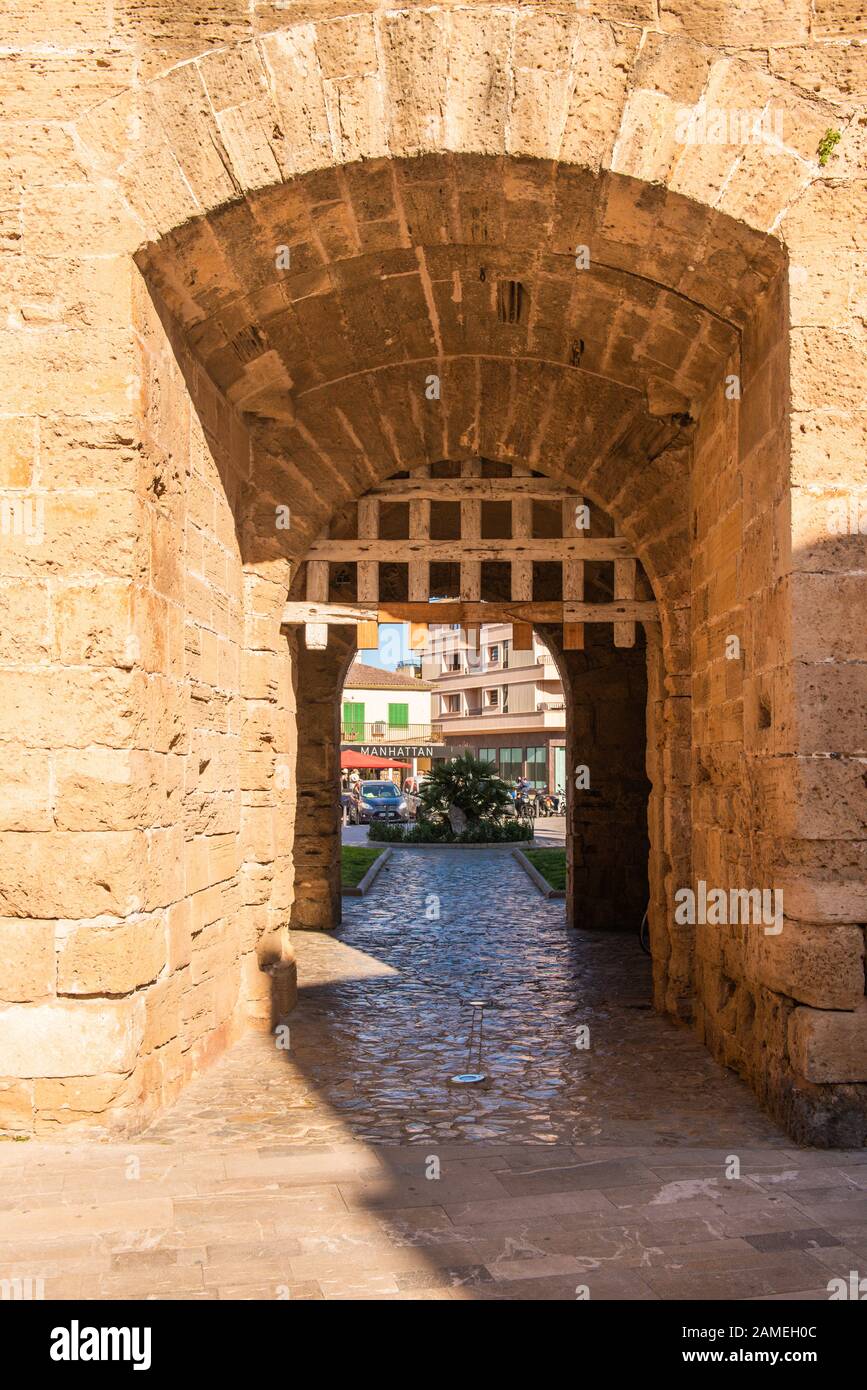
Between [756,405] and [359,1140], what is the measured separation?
301 centimetres

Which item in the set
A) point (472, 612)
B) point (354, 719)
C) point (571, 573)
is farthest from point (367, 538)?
point (354, 719)

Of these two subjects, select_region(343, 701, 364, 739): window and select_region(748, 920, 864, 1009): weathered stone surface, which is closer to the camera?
select_region(748, 920, 864, 1009): weathered stone surface

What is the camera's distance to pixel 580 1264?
9.07 ft

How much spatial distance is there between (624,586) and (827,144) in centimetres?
258

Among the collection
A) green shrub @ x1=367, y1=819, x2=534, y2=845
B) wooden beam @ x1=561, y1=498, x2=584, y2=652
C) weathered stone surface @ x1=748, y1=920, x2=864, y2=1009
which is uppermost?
wooden beam @ x1=561, y1=498, x2=584, y2=652

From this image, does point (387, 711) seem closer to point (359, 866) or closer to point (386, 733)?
point (386, 733)

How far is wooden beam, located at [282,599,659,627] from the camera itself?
6.11 meters

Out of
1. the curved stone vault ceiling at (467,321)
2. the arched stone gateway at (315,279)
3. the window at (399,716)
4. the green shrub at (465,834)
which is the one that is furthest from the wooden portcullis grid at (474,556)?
the window at (399,716)

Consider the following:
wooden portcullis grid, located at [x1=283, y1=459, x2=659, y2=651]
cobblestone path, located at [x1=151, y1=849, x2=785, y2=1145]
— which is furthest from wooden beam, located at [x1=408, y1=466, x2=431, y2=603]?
cobblestone path, located at [x1=151, y1=849, x2=785, y2=1145]

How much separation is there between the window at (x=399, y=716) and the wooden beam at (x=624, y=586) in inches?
A: 1426

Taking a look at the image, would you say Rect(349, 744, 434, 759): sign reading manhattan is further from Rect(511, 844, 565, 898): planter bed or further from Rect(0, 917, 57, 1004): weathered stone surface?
Rect(0, 917, 57, 1004): weathered stone surface

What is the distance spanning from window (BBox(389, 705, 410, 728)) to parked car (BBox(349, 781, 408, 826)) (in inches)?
602

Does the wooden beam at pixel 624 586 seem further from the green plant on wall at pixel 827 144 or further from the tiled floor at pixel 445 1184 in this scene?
the green plant on wall at pixel 827 144

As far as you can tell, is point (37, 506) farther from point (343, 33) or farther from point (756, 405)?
point (756, 405)
